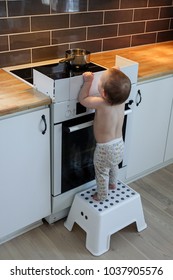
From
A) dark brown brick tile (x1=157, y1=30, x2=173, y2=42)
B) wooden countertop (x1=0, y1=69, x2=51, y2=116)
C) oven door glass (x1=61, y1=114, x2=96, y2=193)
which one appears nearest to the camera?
wooden countertop (x1=0, y1=69, x2=51, y2=116)

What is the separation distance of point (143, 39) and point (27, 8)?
1.04 metres

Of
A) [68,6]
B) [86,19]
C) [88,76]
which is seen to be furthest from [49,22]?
[88,76]

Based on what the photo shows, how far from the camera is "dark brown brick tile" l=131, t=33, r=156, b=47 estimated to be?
2709 mm

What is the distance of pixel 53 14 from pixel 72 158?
0.93m

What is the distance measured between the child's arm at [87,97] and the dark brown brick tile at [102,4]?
82 cm

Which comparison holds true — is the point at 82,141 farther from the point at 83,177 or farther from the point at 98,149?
the point at 83,177

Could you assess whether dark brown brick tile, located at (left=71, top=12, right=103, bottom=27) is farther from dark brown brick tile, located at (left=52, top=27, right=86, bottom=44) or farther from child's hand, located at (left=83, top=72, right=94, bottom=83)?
child's hand, located at (left=83, top=72, right=94, bottom=83)

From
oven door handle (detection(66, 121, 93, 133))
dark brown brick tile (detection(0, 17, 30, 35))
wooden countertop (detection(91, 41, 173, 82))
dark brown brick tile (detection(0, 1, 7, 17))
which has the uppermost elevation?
dark brown brick tile (detection(0, 1, 7, 17))

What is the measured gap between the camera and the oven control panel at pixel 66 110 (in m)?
1.75

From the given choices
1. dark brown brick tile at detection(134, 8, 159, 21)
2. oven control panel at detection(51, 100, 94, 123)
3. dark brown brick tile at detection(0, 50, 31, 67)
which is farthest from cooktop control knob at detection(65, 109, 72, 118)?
dark brown brick tile at detection(134, 8, 159, 21)

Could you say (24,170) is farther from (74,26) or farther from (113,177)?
(74,26)

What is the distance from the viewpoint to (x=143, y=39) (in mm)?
2752

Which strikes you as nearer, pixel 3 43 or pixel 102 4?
pixel 3 43
